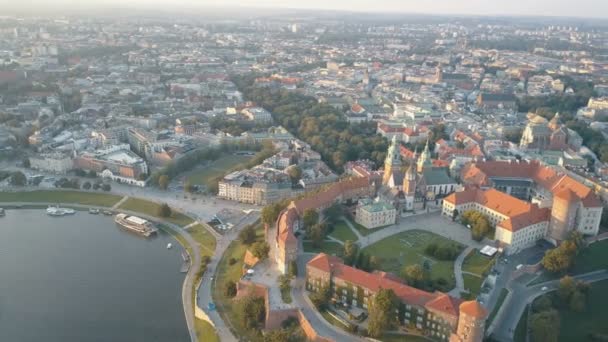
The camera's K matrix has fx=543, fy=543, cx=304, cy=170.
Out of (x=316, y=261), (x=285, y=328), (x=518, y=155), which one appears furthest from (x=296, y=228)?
(x=518, y=155)

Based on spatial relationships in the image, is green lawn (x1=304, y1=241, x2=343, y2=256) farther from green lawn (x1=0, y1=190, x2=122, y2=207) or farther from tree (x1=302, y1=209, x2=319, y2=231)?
green lawn (x1=0, y1=190, x2=122, y2=207)

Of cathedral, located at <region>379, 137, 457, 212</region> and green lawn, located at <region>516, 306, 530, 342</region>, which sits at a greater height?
cathedral, located at <region>379, 137, 457, 212</region>

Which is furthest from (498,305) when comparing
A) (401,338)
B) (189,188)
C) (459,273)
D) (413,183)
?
(189,188)

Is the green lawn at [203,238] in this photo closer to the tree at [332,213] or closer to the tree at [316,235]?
the tree at [316,235]

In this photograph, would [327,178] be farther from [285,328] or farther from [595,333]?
[595,333]

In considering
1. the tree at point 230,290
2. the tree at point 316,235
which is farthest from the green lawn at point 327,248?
the tree at point 230,290

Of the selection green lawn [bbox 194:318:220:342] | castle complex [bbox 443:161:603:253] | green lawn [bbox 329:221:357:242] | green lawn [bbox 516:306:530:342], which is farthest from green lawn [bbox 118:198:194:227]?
green lawn [bbox 516:306:530:342]
